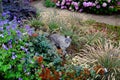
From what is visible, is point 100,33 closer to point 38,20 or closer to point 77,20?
point 77,20

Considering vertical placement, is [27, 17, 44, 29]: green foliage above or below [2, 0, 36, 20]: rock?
below

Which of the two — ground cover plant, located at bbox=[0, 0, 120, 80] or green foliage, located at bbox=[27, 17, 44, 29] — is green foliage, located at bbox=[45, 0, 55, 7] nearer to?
green foliage, located at bbox=[27, 17, 44, 29]

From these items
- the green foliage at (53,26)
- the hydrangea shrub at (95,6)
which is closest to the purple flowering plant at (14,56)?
the green foliage at (53,26)

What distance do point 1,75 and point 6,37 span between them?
518 mm

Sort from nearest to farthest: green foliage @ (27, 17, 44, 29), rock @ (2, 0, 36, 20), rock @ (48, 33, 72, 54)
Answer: rock @ (48, 33, 72, 54), green foliage @ (27, 17, 44, 29), rock @ (2, 0, 36, 20)

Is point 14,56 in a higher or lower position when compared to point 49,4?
higher

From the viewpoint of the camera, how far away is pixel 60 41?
4.93 m

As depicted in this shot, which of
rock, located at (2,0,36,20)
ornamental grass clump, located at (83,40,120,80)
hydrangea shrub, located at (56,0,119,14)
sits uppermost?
rock, located at (2,0,36,20)

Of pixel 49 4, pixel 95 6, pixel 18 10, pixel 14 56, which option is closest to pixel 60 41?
pixel 14 56

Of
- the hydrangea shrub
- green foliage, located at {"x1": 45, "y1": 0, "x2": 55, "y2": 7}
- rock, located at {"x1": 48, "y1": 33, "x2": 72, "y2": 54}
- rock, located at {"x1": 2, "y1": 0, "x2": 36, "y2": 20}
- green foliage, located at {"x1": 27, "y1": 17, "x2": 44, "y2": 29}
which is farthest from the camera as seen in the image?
green foliage, located at {"x1": 45, "y1": 0, "x2": 55, "y2": 7}

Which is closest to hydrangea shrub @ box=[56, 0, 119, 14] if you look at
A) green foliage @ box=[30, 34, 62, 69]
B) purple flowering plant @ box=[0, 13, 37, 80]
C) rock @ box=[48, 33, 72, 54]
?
rock @ box=[48, 33, 72, 54]

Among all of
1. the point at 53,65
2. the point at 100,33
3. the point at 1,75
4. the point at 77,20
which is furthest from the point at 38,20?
the point at 1,75

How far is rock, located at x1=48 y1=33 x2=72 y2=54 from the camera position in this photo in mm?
4895

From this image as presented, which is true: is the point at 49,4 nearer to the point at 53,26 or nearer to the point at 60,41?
the point at 53,26
